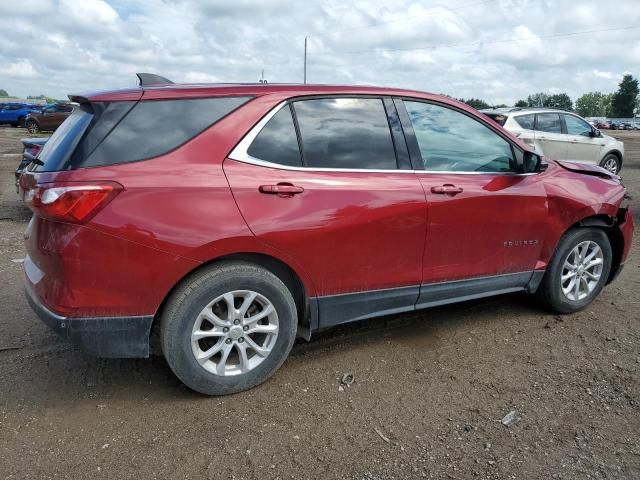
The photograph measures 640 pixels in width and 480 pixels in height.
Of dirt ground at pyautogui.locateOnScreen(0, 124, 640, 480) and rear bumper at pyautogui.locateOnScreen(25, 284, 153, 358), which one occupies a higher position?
rear bumper at pyautogui.locateOnScreen(25, 284, 153, 358)

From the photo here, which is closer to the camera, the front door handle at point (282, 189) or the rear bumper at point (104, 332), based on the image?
the rear bumper at point (104, 332)

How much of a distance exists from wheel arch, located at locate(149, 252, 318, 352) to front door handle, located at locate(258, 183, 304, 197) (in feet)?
1.16

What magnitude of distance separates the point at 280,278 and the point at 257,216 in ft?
1.52

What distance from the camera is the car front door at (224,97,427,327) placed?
9.96ft

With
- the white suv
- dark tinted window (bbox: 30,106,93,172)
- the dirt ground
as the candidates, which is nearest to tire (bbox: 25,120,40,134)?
the white suv

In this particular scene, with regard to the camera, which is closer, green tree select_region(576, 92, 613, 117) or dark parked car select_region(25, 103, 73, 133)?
dark parked car select_region(25, 103, 73, 133)

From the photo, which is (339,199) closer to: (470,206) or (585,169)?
(470,206)

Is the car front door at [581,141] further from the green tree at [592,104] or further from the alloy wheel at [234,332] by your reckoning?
the green tree at [592,104]

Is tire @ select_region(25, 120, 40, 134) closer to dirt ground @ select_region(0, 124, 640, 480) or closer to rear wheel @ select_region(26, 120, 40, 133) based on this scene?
rear wheel @ select_region(26, 120, 40, 133)

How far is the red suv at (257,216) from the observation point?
2.75m

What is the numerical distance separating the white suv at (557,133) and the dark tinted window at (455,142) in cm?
711

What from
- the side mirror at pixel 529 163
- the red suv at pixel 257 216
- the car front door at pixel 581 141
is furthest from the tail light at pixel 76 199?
the car front door at pixel 581 141

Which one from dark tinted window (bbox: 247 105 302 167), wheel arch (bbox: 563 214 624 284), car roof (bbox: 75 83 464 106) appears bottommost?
wheel arch (bbox: 563 214 624 284)

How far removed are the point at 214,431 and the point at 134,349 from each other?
2.01ft
